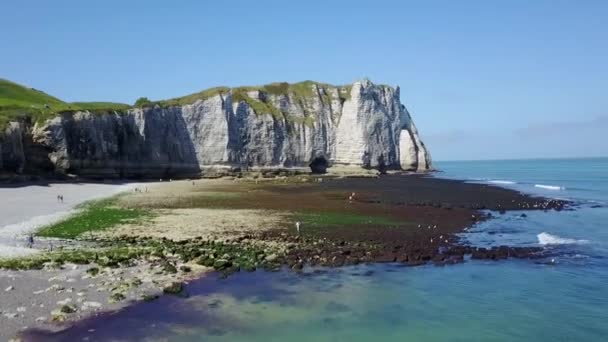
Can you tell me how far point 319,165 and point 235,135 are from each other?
24.5 m

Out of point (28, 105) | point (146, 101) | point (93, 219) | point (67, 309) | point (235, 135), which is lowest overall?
point (67, 309)

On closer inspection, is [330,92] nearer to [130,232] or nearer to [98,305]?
[130,232]

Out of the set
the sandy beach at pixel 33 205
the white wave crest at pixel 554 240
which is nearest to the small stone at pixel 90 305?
the sandy beach at pixel 33 205

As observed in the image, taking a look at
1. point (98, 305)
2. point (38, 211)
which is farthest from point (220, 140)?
point (98, 305)

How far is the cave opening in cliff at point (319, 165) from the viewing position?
112 metres

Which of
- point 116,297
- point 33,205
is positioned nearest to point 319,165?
point 33,205

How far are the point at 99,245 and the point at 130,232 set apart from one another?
14.2ft

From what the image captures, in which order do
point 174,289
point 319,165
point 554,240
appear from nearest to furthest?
point 174,289
point 554,240
point 319,165

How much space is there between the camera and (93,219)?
33844 mm

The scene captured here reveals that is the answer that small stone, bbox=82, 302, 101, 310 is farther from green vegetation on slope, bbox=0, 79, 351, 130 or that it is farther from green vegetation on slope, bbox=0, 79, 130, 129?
green vegetation on slope, bbox=0, 79, 351, 130

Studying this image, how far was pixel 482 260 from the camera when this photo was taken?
2523 centimetres

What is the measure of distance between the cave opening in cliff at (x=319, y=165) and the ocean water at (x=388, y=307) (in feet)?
288

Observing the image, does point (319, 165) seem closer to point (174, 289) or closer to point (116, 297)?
point (174, 289)

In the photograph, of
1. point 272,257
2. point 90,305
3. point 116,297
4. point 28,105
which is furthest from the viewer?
point 28,105
